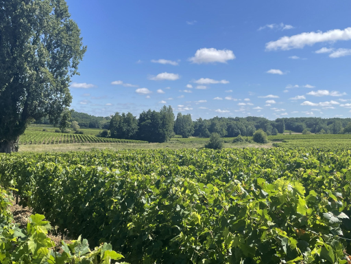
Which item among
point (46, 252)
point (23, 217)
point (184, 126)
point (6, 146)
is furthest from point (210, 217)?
point (184, 126)

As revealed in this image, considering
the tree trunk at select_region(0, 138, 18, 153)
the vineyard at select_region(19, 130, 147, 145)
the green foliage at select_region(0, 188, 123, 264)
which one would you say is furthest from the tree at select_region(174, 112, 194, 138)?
the green foliage at select_region(0, 188, 123, 264)

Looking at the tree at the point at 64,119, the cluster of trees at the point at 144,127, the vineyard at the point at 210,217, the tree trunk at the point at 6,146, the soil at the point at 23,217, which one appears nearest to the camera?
the vineyard at the point at 210,217

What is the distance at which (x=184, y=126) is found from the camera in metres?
107

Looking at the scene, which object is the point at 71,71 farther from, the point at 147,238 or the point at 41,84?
the point at 147,238

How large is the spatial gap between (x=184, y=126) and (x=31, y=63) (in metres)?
88.9

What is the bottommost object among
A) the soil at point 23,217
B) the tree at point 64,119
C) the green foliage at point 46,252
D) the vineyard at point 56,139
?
the soil at point 23,217

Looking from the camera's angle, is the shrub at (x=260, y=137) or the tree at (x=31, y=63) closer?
the tree at (x=31, y=63)

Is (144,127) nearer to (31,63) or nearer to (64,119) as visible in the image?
(64,119)

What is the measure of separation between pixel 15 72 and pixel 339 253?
2521 centimetres

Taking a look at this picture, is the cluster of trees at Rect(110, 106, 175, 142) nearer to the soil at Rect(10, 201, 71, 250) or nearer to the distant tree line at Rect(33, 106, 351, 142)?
the distant tree line at Rect(33, 106, 351, 142)

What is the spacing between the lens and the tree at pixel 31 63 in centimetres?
1961

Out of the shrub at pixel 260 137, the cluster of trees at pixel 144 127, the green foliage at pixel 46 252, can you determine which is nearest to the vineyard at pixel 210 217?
the green foliage at pixel 46 252

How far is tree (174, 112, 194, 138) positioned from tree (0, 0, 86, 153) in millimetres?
83877

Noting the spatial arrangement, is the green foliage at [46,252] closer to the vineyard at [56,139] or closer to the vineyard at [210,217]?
the vineyard at [210,217]
